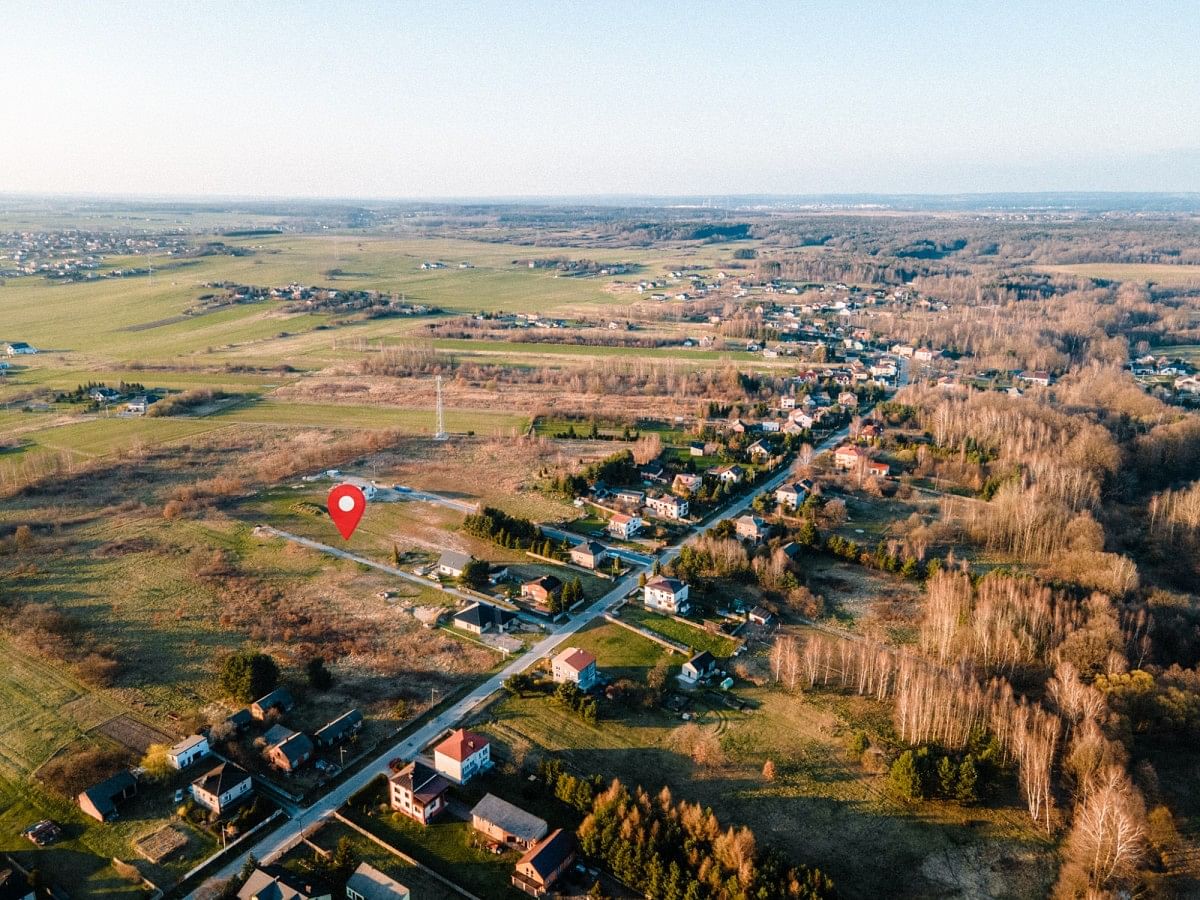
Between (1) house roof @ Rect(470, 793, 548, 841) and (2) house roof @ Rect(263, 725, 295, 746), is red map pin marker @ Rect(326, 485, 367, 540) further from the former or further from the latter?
(1) house roof @ Rect(470, 793, 548, 841)

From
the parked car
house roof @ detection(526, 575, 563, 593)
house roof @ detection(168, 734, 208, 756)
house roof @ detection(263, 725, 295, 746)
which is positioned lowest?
the parked car

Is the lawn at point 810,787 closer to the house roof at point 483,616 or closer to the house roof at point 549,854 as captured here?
the house roof at point 549,854

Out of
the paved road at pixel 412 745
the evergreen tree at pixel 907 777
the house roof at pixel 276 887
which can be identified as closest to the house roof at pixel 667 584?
the paved road at pixel 412 745

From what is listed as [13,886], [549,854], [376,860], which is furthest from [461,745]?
[13,886]

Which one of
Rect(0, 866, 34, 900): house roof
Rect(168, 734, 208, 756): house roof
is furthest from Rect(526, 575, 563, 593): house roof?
Rect(0, 866, 34, 900): house roof

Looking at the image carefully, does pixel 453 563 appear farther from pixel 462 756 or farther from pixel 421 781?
pixel 421 781

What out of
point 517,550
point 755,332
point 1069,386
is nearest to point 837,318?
point 755,332
